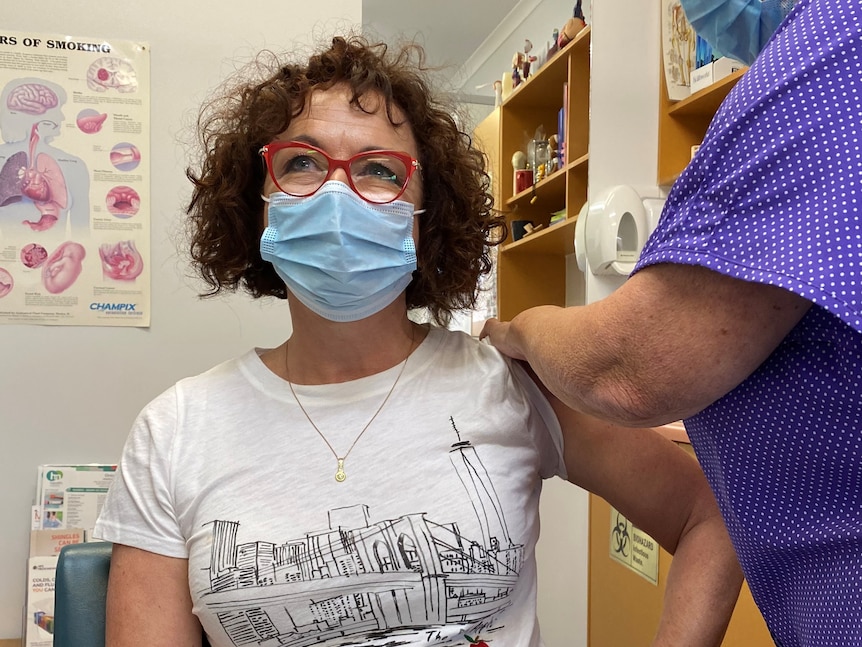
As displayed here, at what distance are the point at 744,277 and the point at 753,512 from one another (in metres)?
0.25

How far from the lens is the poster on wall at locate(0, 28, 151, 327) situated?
1.90 meters

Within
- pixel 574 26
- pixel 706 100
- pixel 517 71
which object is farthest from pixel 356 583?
pixel 517 71

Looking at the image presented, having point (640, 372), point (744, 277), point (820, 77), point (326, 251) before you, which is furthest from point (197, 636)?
point (820, 77)

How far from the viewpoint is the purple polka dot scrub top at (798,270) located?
0.50 metres

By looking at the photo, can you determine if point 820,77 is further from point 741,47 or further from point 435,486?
point 435,486

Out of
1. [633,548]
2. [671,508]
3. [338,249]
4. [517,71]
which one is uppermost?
[517,71]

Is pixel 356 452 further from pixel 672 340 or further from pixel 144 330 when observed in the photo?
pixel 144 330

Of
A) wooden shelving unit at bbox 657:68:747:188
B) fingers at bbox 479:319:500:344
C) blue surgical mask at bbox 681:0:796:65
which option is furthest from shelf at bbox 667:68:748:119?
fingers at bbox 479:319:500:344

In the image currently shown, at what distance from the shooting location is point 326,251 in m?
1.06

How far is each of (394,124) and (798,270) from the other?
0.79 m

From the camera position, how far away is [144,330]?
1.99 meters

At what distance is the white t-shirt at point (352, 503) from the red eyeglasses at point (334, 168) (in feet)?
0.91

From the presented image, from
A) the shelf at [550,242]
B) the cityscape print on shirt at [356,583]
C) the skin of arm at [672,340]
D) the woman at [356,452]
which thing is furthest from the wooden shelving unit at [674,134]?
the skin of arm at [672,340]

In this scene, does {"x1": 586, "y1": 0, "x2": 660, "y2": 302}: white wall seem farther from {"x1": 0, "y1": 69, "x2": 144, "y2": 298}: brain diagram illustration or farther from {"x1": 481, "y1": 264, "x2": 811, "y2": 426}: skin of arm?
{"x1": 481, "y1": 264, "x2": 811, "y2": 426}: skin of arm
